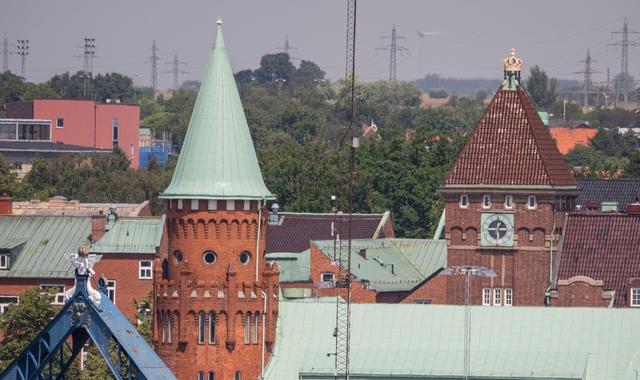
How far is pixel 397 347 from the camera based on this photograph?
11988 cm

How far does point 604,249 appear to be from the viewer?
467 ft

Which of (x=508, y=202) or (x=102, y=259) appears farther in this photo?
(x=102, y=259)

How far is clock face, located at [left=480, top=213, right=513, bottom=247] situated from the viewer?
145 meters

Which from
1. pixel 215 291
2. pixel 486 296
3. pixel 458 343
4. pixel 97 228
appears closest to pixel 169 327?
pixel 215 291

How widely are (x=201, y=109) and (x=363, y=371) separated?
10.7 metres

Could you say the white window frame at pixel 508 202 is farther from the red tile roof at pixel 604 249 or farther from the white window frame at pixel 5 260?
the white window frame at pixel 5 260

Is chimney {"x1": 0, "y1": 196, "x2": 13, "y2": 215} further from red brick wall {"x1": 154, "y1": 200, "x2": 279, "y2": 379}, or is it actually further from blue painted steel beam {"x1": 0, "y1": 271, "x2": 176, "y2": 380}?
blue painted steel beam {"x1": 0, "y1": 271, "x2": 176, "y2": 380}

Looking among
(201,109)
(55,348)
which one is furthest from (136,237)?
(55,348)

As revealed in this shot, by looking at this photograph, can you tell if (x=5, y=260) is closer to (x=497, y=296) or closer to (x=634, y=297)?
(x=497, y=296)

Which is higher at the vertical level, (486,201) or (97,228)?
(486,201)

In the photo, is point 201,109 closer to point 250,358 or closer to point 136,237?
point 250,358

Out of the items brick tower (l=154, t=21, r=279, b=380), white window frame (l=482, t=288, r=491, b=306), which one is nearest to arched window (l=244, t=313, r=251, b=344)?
brick tower (l=154, t=21, r=279, b=380)

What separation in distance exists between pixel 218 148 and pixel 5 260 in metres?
46.4

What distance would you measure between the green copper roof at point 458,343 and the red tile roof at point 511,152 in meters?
23.0
